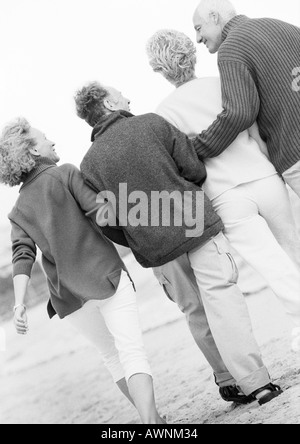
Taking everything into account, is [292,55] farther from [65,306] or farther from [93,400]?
[93,400]

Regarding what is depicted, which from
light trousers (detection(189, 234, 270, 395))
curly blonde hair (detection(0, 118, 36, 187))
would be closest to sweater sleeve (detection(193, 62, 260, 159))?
light trousers (detection(189, 234, 270, 395))

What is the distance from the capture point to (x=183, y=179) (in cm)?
237

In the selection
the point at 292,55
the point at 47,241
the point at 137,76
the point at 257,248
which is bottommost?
the point at 137,76

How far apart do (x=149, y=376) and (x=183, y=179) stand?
62 centimetres

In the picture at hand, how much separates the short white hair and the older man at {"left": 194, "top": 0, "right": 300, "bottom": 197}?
75 mm

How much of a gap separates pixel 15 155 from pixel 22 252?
1.03 ft

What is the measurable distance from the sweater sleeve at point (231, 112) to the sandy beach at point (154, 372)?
0.81 metres

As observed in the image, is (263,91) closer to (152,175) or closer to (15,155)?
(152,175)

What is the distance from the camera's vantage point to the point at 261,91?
96.2 inches

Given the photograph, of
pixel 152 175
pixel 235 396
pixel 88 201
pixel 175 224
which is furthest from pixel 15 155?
pixel 235 396

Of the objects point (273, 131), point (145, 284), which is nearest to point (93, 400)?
point (145, 284)

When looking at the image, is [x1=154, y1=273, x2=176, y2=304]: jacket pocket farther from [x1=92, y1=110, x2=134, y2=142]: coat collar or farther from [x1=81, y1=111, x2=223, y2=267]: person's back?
[x1=92, y1=110, x2=134, y2=142]: coat collar

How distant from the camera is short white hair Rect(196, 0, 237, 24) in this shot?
2.57 meters

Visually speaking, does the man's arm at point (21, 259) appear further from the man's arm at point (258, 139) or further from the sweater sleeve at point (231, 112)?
the man's arm at point (258, 139)
